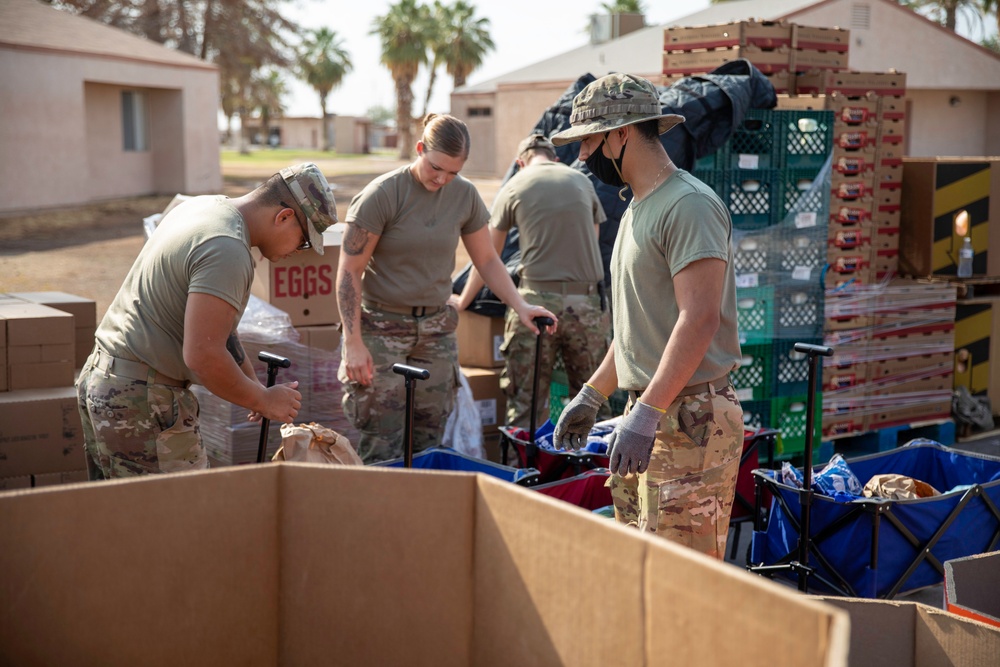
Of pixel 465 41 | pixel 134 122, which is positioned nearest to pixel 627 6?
pixel 465 41

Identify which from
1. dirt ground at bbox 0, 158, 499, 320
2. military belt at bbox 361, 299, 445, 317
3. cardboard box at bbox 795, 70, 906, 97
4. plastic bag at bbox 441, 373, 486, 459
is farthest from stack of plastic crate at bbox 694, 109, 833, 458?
dirt ground at bbox 0, 158, 499, 320

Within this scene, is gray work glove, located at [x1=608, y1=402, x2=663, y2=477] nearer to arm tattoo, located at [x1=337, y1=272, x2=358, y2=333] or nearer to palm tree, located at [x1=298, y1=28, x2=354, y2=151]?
arm tattoo, located at [x1=337, y1=272, x2=358, y2=333]

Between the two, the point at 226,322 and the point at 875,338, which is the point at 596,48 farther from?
the point at 226,322

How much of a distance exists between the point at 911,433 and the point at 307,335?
4652 mm

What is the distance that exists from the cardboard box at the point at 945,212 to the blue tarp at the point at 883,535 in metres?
2.93

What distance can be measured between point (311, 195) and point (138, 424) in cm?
89

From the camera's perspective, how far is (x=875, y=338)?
686 cm

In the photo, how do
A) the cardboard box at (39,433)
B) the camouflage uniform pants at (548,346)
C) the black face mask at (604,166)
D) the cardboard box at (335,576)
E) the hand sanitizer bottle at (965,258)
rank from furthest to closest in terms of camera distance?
the hand sanitizer bottle at (965,258), the camouflage uniform pants at (548,346), the cardboard box at (39,433), the black face mask at (604,166), the cardboard box at (335,576)

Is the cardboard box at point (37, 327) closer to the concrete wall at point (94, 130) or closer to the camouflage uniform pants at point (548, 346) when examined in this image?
the camouflage uniform pants at point (548, 346)

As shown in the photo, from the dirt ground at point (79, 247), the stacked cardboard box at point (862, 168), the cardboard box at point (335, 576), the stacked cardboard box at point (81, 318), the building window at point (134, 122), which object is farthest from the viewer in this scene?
the building window at point (134, 122)

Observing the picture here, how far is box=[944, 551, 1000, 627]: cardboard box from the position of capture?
3.06 meters

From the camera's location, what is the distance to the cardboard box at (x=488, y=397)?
231 inches

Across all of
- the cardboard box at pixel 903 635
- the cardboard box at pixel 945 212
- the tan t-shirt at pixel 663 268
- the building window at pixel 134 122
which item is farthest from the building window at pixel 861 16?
the cardboard box at pixel 903 635

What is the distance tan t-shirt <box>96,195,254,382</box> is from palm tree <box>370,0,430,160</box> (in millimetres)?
45622
